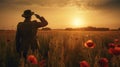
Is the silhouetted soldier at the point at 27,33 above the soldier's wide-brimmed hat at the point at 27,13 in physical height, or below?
below

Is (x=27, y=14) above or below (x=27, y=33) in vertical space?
above

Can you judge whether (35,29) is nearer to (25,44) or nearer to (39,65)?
(25,44)

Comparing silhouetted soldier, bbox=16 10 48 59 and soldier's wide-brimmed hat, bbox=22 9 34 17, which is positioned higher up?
soldier's wide-brimmed hat, bbox=22 9 34 17

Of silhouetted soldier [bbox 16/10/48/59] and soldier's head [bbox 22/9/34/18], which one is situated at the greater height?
soldier's head [bbox 22/9/34/18]

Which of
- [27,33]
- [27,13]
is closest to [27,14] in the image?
[27,13]

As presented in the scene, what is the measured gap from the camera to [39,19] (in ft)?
20.8

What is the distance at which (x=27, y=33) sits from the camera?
622cm

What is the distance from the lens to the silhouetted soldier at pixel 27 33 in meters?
6.11

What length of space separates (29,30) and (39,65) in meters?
2.52

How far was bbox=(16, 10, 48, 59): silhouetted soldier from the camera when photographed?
6105 mm

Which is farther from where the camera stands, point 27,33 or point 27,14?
point 27,33

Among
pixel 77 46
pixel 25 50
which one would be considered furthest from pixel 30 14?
pixel 77 46

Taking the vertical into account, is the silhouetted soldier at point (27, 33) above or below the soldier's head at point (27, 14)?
below

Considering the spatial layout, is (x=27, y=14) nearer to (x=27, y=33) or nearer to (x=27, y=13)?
(x=27, y=13)
